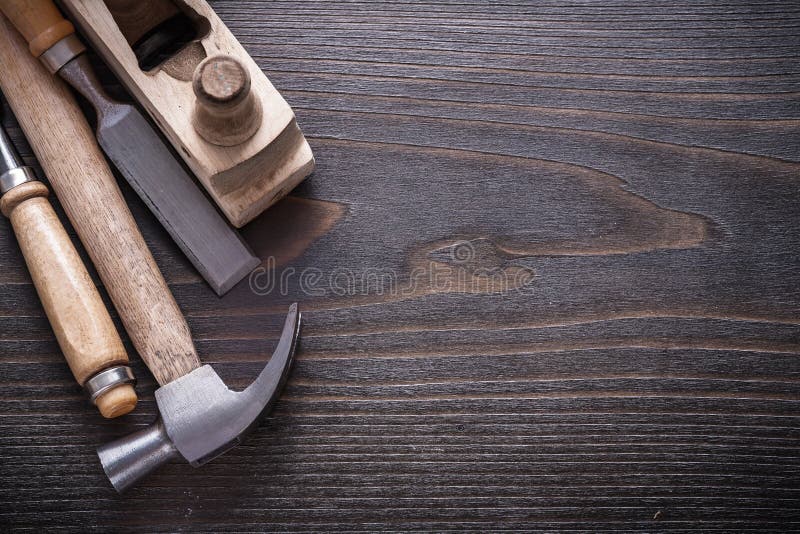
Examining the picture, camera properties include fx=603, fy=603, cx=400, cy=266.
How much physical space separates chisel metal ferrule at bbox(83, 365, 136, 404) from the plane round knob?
27cm

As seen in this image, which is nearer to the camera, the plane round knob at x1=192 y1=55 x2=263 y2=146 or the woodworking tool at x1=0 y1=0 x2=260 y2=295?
the plane round knob at x1=192 y1=55 x2=263 y2=146

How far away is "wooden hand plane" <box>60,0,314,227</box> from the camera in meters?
0.62

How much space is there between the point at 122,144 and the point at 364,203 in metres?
0.28

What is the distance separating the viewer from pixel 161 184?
682mm

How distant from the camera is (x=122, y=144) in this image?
2.23 feet

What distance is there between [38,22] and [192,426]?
468mm

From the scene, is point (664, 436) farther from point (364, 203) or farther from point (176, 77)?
point (176, 77)

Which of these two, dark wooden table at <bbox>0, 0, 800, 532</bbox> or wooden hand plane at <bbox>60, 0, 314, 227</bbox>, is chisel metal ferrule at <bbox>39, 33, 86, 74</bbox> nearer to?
wooden hand plane at <bbox>60, 0, 314, 227</bbox>

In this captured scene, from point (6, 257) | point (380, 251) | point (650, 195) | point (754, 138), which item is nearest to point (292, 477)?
point (380, 251)

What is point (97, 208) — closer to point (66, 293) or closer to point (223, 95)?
point (66, 293)

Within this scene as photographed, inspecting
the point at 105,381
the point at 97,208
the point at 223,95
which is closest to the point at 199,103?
the point at 223,95

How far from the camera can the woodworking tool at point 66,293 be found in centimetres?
62

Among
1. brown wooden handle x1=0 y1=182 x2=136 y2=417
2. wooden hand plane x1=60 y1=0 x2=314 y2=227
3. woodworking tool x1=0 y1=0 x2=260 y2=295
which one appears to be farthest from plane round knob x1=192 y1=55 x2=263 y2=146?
brown wooden handle x1=0 y1=182 x2=136 y2=417

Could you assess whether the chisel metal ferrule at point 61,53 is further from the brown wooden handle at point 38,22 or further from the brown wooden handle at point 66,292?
the brown wooden handle at point 66,292
